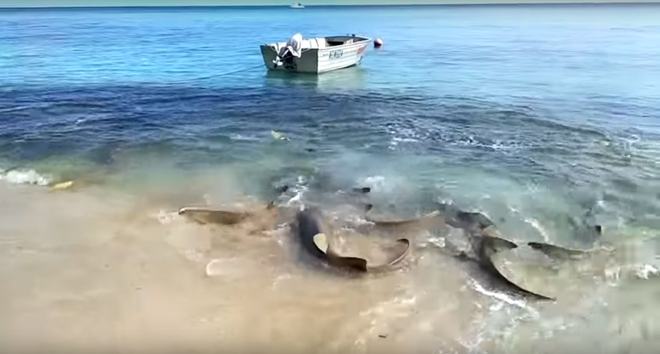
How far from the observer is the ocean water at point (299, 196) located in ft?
22.9

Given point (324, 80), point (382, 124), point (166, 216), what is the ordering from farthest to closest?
point (324, 80), point (382, 124), point (166, 216)

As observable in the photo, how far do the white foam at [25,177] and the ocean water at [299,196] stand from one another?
0.24 feet

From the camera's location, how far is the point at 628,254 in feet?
29.6

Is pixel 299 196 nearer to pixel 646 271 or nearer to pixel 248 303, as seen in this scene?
pixel 248 303

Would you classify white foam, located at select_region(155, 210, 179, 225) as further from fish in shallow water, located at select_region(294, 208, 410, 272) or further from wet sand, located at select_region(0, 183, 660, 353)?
fish in shallow water, located at select_region(294, 208, 410, 272)

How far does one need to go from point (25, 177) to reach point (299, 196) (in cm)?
621

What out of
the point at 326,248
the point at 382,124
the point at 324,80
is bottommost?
the point at 324,80

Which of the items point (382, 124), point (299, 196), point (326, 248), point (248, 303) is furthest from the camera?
point (382, 124)

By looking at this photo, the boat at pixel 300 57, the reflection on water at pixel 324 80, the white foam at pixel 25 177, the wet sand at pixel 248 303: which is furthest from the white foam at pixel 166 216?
the boat at pixel 300 57

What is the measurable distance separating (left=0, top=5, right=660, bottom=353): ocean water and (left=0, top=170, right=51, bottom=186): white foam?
0.07m

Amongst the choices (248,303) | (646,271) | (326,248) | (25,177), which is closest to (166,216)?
(326,248)

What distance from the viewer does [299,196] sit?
11.5 m

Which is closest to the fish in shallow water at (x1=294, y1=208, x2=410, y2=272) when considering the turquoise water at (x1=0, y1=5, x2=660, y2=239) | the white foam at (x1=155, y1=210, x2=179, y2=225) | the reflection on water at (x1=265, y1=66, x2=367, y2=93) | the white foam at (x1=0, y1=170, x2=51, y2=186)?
the white foam at (x1=155, y1=210, x2=179, y2=225)

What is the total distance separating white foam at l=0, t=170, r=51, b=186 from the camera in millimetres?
12156
